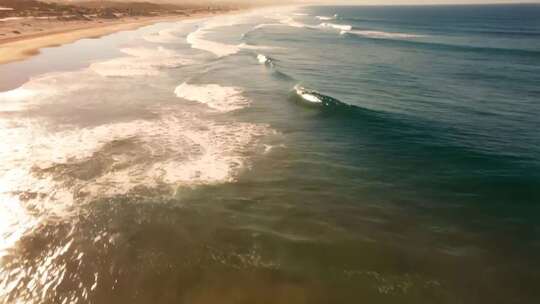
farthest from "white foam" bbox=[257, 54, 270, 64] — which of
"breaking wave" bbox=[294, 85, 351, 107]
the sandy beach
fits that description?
the sandy beach

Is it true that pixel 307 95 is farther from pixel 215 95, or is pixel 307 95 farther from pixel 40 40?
pixel 40 40

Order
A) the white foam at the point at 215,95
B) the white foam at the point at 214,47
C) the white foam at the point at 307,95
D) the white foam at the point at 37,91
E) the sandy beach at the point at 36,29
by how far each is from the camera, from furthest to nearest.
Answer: the white foam at the point at 214,47, the sandy beach at the point at 36,29, the white foam at the point at 307,95, the white foam at the point at 215,95, the white foam at the point at 37,91

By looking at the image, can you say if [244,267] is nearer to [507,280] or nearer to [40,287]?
[40,287]

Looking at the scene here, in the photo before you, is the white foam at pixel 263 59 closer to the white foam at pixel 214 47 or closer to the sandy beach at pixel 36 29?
the white foam at pixel 214 47

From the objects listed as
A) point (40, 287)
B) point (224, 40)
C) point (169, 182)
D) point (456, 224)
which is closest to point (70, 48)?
point (224, 40)

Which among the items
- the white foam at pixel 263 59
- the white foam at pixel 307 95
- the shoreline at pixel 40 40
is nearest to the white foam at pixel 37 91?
the shoreline at pixel 40 40

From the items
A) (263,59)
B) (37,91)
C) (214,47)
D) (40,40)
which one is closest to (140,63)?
(263,59)

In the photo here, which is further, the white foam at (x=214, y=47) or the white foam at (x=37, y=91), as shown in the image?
the white foam at (x=214, y=47)

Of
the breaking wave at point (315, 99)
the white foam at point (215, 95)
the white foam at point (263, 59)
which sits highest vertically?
the white foam at point (263, 59)
